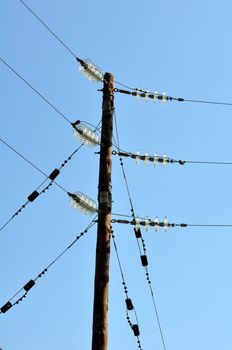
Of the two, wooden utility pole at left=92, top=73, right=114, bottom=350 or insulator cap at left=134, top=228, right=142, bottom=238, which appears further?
insulator cap at left=134, top=228, right=142, bottom=238

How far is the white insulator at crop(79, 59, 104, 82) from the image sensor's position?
1229cm

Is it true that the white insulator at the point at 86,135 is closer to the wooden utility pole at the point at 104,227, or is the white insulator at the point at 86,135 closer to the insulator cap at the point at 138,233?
the wooden utility pole at the point at 104,227

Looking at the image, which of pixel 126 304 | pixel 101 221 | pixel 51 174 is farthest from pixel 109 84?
pixel 126 304

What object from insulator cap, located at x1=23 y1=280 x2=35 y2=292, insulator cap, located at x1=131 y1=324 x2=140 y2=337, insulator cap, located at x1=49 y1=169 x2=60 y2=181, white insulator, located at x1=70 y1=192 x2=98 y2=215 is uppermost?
insulator cap, located at x1=49 y1=169 x2=60 y2=181

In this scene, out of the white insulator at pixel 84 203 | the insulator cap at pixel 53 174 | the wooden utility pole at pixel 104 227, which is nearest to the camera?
the wooden utility pole at pixel 104 227

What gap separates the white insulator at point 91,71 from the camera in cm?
1229

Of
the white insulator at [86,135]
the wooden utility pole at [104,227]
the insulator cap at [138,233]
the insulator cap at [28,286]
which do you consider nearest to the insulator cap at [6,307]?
the insulator cap at [28,286]

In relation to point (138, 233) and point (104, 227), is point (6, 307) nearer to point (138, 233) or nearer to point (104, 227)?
point (104, 227)

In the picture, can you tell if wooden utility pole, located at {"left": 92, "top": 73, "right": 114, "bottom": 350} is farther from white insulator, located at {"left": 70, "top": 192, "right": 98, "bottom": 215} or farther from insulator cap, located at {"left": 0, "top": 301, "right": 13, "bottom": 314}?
insulator cap, located at {"left": 0, "top": 301, "right": 13, "bottom": 314}

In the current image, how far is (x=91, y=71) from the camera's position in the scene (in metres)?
12.3

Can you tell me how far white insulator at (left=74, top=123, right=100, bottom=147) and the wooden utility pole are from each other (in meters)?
Result: 0.15

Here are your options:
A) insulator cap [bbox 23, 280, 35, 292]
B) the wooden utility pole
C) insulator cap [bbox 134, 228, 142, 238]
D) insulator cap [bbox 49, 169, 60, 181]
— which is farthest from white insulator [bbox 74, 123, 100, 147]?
insulator cap [bbox 23, 280, 35, 292]

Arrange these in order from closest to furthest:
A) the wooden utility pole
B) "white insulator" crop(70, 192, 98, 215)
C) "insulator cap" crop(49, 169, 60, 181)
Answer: the wooden utility pole < "white insulator" crop(70, 192, 98, 215) < "insulator cap" crop(49, 169, 60, 181)

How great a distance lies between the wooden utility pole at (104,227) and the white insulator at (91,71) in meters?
0.16
